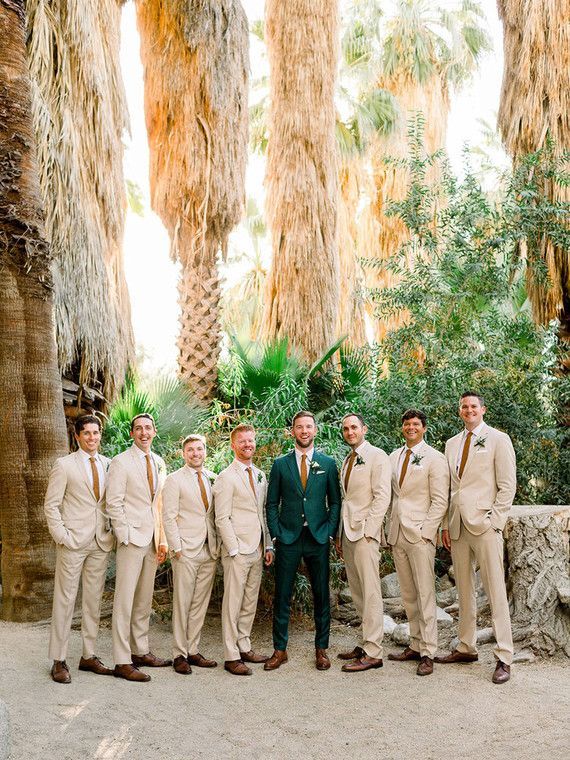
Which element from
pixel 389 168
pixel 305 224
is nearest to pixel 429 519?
pixel 305 224

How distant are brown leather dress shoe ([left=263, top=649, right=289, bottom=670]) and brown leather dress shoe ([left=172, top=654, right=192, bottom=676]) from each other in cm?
57

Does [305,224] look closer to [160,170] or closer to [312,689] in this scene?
[160,170]

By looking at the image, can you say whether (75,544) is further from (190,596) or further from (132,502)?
(190,596)

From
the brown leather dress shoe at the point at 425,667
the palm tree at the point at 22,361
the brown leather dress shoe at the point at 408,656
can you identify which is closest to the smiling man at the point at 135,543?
the palm tree at the point at 22,361

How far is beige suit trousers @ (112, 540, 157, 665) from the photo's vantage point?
5.90m

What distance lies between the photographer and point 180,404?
9180mm

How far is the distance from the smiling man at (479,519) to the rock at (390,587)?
1975 millimetres

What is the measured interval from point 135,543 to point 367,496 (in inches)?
68.8

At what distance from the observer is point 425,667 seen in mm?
5941

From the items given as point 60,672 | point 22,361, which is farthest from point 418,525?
point 22,361

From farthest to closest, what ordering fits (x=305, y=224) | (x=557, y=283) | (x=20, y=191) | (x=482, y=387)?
1. (x=305, y=224)
2. (x=557, y=283)
3. (x=482, y=387)
4. (x=20, y=191)

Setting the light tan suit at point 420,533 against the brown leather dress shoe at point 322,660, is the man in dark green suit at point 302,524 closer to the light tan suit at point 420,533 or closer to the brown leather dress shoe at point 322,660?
the brown leather dress shoe at point 322,660

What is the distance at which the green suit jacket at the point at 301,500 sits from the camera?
624 centimetres

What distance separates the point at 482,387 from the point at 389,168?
12.0m
